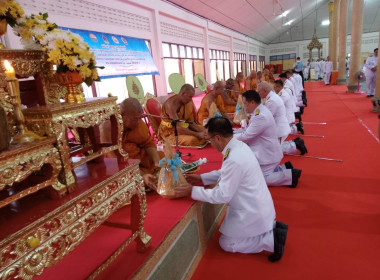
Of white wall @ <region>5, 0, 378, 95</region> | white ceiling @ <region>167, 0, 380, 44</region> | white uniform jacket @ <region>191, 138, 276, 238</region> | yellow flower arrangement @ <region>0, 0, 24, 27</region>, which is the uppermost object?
white ceiling @ <region>167, 0, 380, 44</region>

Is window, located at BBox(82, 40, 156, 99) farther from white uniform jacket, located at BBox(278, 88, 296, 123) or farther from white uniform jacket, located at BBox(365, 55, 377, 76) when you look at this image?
white uniform jacket, located at BBox(365, 55, 377, 76)

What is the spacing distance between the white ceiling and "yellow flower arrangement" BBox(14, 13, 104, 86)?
822 centimetres

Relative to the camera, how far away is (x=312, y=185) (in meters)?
3.26

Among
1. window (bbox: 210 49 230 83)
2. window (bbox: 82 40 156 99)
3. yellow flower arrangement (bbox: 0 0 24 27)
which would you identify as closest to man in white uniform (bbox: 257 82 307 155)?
window (bbox: 82 40 156 99)

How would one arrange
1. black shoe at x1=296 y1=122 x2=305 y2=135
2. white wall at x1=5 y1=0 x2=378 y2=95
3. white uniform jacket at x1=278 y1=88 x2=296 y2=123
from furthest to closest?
black shoe at x1=296 y1=122 x2=305 y2=135, white uniform jacket at x1=278 y1=88 x2=296 y2=123, white wall at x1=5 y1=0 x2=378 y2=95

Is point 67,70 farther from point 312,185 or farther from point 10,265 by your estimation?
point 312,185

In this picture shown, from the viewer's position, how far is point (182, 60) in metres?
10.0

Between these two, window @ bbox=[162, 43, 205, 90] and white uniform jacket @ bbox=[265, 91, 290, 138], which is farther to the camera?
window @ bbox=[162, 43, 205, 90]

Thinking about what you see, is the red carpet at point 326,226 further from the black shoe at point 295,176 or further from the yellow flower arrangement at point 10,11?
the yellow flower arrangement at point 10,11

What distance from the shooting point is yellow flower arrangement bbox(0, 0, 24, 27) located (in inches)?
46.4

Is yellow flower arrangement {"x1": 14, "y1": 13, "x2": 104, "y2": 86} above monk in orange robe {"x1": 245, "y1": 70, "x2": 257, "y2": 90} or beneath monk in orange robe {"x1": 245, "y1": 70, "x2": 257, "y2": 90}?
above

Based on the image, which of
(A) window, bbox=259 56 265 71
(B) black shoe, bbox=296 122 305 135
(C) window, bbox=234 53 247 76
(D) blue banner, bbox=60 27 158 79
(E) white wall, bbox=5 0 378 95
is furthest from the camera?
(A) window, bbox=259 56 265 71

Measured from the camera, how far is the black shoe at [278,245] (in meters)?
2.02

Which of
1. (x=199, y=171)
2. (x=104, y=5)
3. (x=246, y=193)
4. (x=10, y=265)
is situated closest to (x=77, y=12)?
(x=104, y=5)
